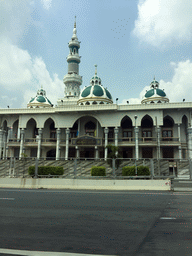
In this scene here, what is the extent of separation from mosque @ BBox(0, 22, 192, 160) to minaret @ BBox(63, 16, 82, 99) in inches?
403

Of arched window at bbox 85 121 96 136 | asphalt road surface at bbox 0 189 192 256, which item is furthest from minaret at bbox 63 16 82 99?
asphalt road surface at bbox 0 189 192 256

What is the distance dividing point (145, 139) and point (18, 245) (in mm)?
43129

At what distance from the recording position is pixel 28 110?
4581 centimetres

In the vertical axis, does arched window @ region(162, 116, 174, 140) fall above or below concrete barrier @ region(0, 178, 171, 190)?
above

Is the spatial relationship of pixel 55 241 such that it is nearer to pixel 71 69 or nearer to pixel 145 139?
pixel 145 139

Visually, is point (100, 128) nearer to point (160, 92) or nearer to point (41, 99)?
point (160, 92)

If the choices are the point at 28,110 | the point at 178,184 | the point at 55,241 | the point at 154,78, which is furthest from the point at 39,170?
the point at 154,78

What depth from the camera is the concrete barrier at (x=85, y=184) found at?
1655 centimetres

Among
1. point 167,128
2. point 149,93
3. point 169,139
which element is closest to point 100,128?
point 167,128

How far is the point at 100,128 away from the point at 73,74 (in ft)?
78.4

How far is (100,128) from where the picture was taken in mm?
45062

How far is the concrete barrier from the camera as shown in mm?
16547

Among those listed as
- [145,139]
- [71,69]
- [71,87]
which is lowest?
[145,139]

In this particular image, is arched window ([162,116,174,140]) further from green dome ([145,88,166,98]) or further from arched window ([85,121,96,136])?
arched window ([85,121,96,136])
